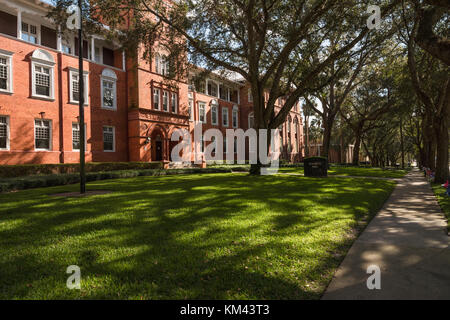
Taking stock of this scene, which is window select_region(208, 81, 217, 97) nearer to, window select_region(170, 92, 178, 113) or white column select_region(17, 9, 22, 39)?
window select_region(170, 92, 178, 113)

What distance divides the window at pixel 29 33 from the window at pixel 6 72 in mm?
2306

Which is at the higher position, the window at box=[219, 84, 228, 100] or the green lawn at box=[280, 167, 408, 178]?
the window at box=[219, 84, 228, 100]

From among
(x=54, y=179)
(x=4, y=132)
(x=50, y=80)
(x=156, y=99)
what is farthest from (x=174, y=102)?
(x=54, y=179)

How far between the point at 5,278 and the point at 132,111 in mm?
22568

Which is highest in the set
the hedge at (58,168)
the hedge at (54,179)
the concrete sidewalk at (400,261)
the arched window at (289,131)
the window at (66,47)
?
the window at (66,47)

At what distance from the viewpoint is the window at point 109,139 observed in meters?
22.8

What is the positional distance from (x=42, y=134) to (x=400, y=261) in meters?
22.1

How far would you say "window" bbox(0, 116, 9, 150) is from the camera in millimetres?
16984

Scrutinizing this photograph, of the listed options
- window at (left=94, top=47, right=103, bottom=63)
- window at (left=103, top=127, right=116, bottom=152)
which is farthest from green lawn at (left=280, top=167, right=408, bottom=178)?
window at (left=94, top=47, right=103, bottom=63)

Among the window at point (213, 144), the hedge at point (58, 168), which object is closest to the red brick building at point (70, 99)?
the hedge at point (58, 168)

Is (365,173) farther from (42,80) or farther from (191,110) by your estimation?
(42,80)

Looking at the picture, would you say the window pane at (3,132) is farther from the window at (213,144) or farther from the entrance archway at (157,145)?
the window at (213,144)

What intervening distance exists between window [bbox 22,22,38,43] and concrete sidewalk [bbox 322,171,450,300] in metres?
23.7

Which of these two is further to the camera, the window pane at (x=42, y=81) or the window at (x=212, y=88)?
the window at (x=212, y=88)
